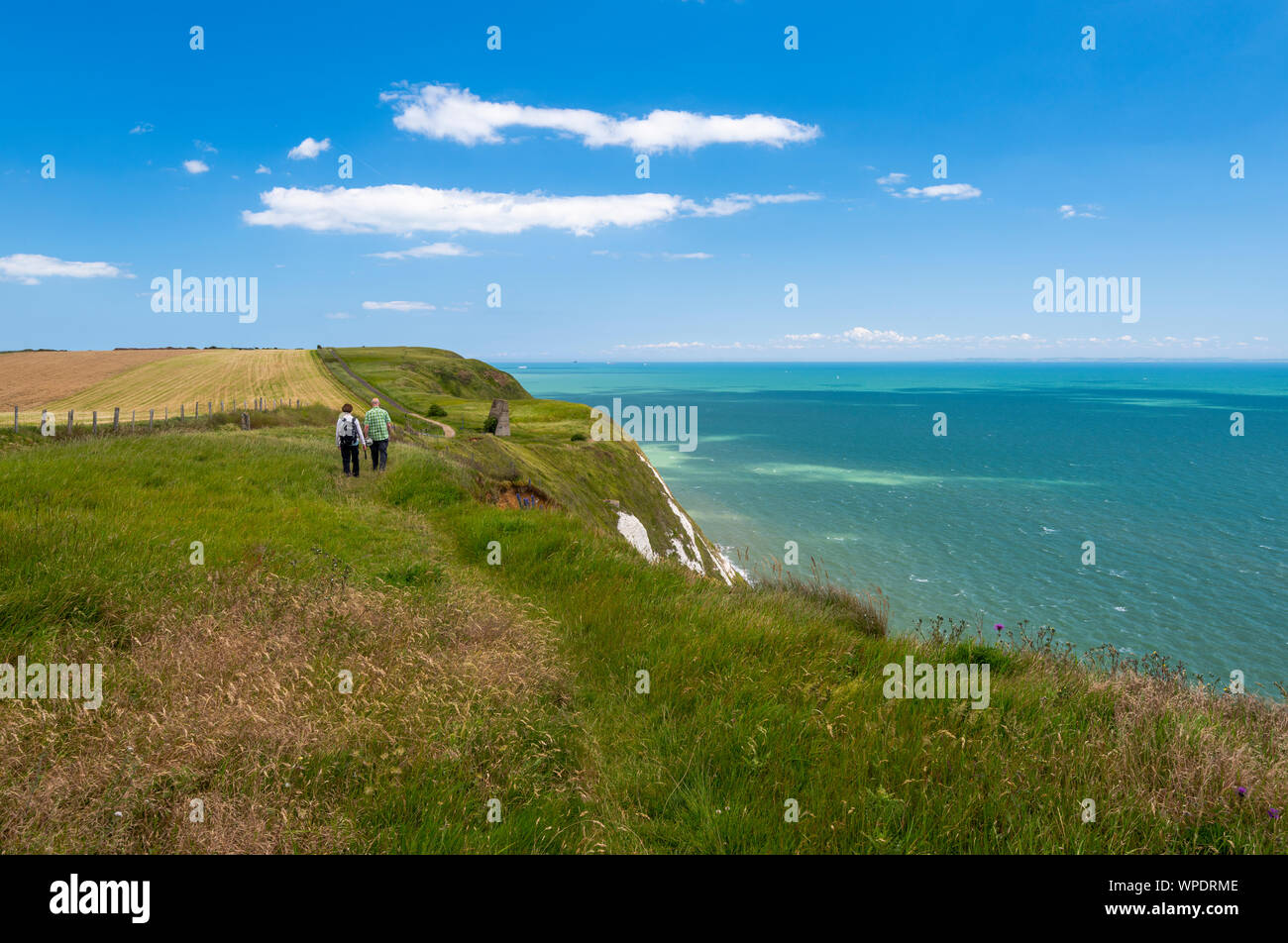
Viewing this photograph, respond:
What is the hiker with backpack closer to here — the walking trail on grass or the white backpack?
the white backpack

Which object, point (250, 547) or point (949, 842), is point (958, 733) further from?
point (250, 547)

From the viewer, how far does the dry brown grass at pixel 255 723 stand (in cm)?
400

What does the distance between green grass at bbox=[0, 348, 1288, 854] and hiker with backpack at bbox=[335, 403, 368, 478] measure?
23.8ft

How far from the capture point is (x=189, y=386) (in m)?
78.7

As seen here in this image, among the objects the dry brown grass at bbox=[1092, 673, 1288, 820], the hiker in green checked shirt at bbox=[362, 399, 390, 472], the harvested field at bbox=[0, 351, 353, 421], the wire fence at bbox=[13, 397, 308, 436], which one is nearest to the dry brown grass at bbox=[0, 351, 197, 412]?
the harvested field at bbox=[0, 351, 353, 421]

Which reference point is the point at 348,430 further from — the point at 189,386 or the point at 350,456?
the point at 189,386

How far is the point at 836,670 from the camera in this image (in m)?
7.10

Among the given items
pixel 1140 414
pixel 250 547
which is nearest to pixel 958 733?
pixel 250 547

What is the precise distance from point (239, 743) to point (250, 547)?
6.41m

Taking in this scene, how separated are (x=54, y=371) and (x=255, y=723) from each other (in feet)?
396

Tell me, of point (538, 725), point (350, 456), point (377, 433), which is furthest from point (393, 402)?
point (538, 725)

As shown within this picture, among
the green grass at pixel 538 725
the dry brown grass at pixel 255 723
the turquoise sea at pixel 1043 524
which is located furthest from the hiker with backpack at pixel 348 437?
the turquoise sea at pixel 1043 524

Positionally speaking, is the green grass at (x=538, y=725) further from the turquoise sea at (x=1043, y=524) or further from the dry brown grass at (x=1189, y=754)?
the turquoise sea at (x=1043, y=524)
